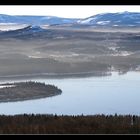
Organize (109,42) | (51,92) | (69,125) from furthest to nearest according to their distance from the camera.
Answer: (109,42)
(51,92)
(69,125)

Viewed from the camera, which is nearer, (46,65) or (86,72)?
(86,72)

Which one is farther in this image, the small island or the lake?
the small island

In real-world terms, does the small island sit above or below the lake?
below

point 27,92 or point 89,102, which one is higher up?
point 89,102

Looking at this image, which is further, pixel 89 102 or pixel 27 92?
pixel 27 92

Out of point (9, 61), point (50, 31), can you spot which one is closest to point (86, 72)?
point (50, 31)

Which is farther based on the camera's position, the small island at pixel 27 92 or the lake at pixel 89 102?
the small island at pixel 27 92

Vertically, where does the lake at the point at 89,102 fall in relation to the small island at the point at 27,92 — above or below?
above
